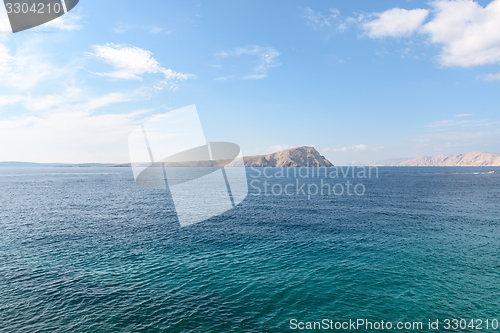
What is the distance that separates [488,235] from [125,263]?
69949mm

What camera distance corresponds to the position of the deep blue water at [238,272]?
24.8m

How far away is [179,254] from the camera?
4084cm

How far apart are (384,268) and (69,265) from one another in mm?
46473

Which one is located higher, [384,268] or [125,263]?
[125,263]

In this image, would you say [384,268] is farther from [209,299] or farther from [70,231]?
[70,231]

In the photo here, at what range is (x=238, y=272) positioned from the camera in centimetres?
3441

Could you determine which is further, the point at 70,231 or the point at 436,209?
the point at 436,209

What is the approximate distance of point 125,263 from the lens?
36.8m

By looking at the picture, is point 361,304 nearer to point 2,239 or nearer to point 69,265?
point 69,265

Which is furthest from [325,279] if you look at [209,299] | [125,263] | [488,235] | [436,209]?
[436,209]

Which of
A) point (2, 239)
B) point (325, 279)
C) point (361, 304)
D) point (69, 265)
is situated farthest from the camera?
point (2, 239)

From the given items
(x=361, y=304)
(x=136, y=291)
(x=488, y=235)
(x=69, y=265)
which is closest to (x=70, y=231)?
(x=69, y=265)

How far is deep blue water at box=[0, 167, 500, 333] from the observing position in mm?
24750

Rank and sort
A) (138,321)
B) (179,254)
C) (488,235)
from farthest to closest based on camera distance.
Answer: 1. (488,235)
2. (179,254)
3. (138,321)
